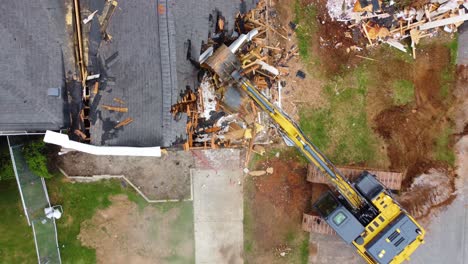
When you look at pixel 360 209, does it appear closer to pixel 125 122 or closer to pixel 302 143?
pixel 302 143

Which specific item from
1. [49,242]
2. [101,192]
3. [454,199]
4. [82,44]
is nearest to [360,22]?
[454,199]

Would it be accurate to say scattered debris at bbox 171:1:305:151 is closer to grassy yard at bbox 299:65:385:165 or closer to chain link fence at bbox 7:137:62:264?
grassy yard at bbox 299:65:385:165

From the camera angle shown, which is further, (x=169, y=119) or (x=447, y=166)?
(x=447, y=166)

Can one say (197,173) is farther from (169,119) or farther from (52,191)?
(52,191)

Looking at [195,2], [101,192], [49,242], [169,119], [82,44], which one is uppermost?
[195,2]

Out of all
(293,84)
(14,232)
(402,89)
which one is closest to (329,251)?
(293,84)

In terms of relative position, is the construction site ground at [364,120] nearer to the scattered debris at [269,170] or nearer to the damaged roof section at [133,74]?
the scattered debris at [269,170]
